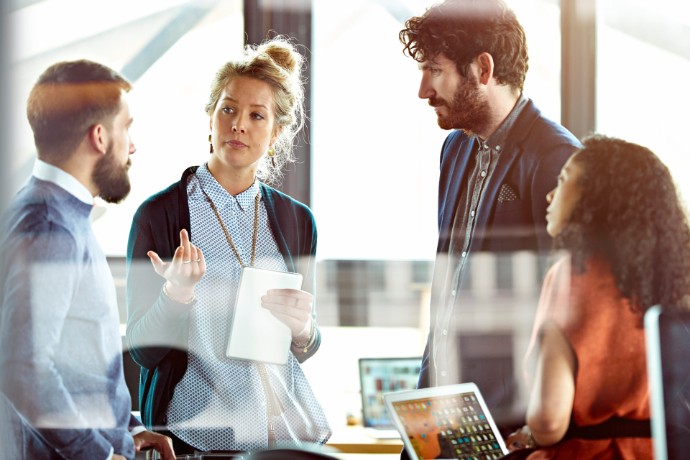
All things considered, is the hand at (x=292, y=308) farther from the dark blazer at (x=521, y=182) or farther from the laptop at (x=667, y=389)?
the laptop at (x=667, y=389)

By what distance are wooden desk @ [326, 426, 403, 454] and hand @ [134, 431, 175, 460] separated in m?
0.35

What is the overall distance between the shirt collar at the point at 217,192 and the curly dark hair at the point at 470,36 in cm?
50

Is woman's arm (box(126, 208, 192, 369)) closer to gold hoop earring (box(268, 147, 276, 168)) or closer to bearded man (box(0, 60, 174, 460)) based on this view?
bearded man (box(0, 60, 174, 460))

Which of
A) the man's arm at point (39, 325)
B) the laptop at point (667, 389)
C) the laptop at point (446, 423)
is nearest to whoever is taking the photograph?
the laptop at point (667, 389)

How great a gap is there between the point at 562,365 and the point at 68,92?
124 centimetres

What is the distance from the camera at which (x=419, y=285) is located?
1834mm

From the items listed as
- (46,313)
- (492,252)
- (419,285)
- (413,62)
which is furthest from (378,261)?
(46,313)

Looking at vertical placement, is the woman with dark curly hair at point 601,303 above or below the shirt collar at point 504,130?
below

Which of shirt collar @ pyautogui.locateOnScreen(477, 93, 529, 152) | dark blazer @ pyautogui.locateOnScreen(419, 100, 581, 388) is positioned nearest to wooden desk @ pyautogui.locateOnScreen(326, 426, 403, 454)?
dark blazer @ pyautogui.locateOnScreen(419, 100, 581, 388)

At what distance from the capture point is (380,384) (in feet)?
5.93

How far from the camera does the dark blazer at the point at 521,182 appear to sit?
179 cm

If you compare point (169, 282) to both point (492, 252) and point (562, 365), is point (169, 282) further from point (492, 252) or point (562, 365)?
point (562, 365)

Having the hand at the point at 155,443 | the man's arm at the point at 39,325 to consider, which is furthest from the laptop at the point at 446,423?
the man's arm at the point at 39,325

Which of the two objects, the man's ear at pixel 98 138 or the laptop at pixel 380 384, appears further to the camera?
the laptop at pixel 380 384
